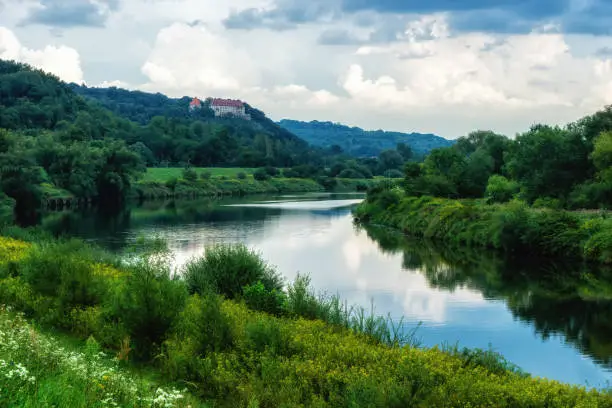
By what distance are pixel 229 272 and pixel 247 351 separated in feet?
28.6

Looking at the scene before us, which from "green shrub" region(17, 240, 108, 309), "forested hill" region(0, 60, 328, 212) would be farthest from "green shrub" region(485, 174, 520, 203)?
"green shrub" region(17, 240, 108, 309)

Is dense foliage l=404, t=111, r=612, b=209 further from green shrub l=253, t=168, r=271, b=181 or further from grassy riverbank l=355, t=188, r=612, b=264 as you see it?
green shrub l=253, t=168, r=271, b=181

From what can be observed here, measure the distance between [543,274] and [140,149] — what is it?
126m

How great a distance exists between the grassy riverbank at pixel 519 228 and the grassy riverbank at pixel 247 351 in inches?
1047

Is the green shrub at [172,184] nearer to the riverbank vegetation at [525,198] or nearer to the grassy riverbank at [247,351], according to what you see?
the riverbank vegetation at [525,198]

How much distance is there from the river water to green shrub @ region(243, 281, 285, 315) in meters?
5.64

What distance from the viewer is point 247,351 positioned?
44.5 ft

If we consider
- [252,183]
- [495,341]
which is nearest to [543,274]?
[495,341]

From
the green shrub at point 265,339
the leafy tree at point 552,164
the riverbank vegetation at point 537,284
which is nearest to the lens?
the green shrub at point 265,339

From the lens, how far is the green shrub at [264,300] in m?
19.2

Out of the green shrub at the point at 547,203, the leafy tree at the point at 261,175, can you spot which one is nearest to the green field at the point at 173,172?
the leafy tree at the point at 261,175

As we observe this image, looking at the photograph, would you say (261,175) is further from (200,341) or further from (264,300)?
(200,341)

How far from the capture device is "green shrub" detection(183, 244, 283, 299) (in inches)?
862

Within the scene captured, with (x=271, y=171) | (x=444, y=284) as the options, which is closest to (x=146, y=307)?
(x=444, y=284)
